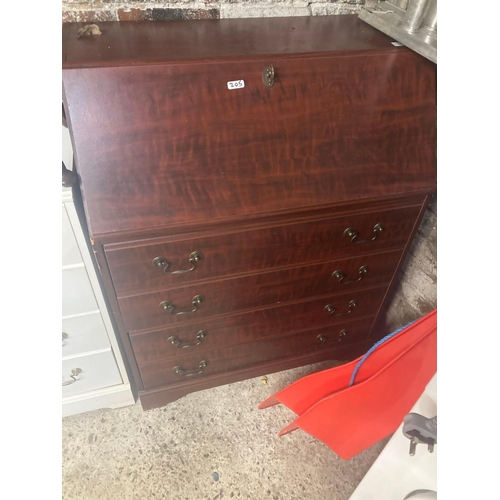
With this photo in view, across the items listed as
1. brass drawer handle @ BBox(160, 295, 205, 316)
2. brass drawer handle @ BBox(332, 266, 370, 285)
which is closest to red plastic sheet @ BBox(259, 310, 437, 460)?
brass drawer handle @ BBox(332, 266, 370, 285)

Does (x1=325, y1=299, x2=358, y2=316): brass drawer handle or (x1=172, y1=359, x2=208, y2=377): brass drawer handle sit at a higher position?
(x1=325, y1=299, x2=358, y2=316): brass drawer handle

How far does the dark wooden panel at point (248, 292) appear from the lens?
1015 mm

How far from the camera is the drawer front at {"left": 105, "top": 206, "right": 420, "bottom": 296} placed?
899mm

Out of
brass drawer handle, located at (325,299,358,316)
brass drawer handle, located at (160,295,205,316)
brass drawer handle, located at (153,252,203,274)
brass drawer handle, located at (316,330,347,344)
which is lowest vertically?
brass drawer handle, located at (316,330,347,344)

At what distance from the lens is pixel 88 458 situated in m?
1.24

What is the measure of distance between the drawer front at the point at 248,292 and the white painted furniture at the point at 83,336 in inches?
4.2

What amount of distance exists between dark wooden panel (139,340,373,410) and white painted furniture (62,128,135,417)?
97mm

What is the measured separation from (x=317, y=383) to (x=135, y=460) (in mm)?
628

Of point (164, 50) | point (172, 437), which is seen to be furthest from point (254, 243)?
point (172, 437)

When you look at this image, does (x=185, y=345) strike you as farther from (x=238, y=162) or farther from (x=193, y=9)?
(x=193, y=9)

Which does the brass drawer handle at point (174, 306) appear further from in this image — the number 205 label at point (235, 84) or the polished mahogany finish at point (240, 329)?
the number 205 label at point (235, 84)

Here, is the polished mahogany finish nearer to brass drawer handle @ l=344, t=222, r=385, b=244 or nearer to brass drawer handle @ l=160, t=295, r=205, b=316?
brass drawer handle @ l=160, t=295, r=205, b=316

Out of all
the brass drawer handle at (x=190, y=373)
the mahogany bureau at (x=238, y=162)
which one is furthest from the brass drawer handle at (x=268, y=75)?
the brass drawer handle at (x=190, y=373)

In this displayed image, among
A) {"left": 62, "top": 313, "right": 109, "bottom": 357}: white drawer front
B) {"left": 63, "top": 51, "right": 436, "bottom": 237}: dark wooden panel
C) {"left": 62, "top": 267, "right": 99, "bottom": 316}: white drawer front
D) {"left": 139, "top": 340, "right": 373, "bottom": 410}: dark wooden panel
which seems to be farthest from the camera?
{"left": 139, "top": 340, "right": 373, "bottom": 410}: dark wooden panel
